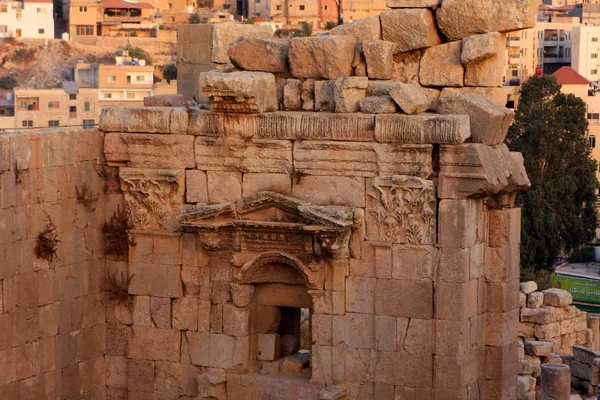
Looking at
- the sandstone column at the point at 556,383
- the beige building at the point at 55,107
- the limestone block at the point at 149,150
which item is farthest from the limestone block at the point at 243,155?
the beige building at the point at 55,107

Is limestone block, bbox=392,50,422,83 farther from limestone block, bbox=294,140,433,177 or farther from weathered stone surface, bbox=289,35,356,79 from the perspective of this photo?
limestone block, bbox=294,140,433,177

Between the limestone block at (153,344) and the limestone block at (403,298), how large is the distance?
2.28m

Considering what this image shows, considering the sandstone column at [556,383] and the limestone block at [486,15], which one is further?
the sandstone column at [556,383]

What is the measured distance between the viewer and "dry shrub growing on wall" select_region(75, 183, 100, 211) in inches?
623

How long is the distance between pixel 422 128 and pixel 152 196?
3.04 meters

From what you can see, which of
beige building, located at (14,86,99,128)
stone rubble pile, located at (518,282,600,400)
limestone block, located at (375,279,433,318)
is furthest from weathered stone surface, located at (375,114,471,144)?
beige building, located at (14,86,99,128)

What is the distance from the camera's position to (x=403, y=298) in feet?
49.3

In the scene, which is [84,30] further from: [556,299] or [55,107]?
[556,299]

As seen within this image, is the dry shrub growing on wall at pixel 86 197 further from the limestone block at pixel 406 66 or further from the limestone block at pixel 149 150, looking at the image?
the limestone block at pixel 406 66

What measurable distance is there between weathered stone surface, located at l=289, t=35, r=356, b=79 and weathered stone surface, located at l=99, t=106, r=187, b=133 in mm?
1339

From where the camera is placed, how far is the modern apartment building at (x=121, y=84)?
78.1 m

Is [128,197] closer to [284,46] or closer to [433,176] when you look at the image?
[284,46]

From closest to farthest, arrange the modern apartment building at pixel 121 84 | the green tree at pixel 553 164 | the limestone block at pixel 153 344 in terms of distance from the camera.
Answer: the limestone block at pixel 153 344, the green tree at pixel 553 164, the modern apartment building at pixel 121 84

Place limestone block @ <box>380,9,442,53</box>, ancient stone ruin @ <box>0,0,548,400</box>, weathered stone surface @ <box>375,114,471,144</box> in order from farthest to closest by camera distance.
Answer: limestone block @ <box>380,9,442,53</box> → ancient stone ruin @ <box>0,0,548,400</box> → weathered stone surface @ <box>375,114,471,144</box>
